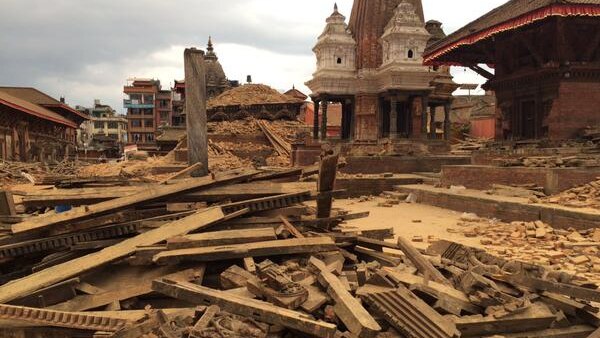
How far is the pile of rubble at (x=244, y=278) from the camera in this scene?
310 centimetres

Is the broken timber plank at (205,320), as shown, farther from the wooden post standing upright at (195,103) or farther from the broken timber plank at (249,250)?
the wooden post standing upright at (195,103)

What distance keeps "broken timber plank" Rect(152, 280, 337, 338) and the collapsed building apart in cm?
2856

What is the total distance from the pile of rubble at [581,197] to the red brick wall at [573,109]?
19.7 feet

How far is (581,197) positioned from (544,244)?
3.08 m

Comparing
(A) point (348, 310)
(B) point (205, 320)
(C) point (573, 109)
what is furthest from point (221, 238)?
(C) point (573, 109)

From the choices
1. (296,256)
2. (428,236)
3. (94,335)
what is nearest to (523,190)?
(428,236)

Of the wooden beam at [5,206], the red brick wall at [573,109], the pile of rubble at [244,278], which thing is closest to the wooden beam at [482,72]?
the red brick wall at [573,109]

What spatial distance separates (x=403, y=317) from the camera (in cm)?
306

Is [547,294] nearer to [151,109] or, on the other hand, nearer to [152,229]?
[152,229]

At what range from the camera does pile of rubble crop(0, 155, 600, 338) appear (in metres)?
3.10

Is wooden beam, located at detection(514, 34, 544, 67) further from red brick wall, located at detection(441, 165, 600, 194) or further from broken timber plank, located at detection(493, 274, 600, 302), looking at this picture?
broken timber plank, located at detection(493, 274, 600, 302)

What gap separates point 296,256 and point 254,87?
3339cm

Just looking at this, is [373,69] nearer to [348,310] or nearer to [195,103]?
[195,103]

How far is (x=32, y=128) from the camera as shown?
1385 inches
